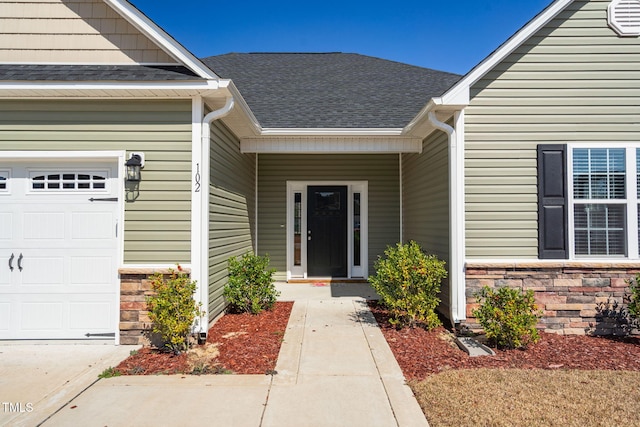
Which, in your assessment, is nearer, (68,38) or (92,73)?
(92,73)

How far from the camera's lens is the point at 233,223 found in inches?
248

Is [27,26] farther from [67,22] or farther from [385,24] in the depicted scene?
[385,24]

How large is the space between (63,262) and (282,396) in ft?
10.5

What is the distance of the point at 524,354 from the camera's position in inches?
167

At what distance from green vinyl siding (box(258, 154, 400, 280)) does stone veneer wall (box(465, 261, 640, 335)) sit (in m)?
3.29

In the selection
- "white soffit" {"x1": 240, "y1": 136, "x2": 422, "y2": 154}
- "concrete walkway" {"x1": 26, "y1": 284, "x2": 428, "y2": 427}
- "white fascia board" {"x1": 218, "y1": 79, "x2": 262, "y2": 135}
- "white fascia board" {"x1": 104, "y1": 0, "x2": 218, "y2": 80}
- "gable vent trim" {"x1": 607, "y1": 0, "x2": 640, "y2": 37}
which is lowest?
"concrete walkway" {"x1": 26, "y1": 284, "x2": 428, "y2": 427}

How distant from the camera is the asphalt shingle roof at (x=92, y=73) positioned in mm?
4371

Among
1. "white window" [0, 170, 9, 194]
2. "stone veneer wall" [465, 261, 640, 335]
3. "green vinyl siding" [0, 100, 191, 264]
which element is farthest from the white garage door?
"stone veneer wall" [465, 261, 640, 335]

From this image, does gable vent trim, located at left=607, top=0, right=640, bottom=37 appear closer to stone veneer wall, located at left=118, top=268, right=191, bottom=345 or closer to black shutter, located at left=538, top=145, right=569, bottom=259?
black shutter, located at left=538, top=145, right=569, bottom=259

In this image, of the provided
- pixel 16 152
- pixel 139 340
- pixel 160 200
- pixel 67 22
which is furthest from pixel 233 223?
pixel 67 22

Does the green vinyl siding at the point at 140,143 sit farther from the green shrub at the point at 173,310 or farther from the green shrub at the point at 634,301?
the green shrub at the point at 634,301

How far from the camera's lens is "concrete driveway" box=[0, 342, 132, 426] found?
3.11 metres

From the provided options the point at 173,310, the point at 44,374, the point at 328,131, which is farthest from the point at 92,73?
the point at 328,131

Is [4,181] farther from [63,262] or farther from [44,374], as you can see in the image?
[44,374]
